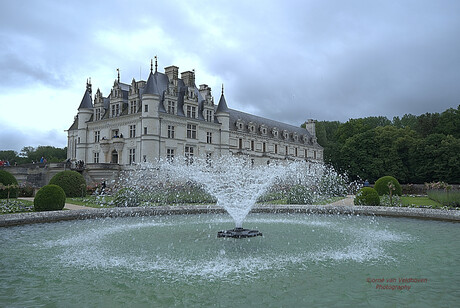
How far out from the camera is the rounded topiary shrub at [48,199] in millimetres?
15664

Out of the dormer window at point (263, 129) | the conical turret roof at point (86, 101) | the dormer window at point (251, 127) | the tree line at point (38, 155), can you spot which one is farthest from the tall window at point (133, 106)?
the tree line at point (38, 155)

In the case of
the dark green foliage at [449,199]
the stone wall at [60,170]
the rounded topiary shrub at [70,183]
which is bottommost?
the dark green foliage at [449,199]

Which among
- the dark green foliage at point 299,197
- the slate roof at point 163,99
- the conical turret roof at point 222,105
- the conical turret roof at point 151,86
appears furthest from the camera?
the conical turret roof at point 222,105

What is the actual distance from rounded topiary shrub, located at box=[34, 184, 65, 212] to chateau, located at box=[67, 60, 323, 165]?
757 inches

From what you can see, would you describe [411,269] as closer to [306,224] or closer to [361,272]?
[361,272]

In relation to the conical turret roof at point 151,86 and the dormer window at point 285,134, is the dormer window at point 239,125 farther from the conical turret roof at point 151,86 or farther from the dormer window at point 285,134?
the conical turret roof at point 151,86

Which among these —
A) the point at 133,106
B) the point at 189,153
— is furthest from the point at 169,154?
the point at 133,106

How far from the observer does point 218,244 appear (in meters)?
9.39

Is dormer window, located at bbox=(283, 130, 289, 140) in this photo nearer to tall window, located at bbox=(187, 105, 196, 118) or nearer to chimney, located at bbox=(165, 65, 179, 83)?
tall window, located at bbox=(187, 105, 196, 118)

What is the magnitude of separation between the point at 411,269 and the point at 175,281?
4386 mm

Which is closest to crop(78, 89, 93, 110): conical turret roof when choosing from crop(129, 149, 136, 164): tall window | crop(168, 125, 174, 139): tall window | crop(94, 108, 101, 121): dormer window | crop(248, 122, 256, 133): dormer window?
crop(94, 108, 101, 121): dormer window

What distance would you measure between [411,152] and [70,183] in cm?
4231

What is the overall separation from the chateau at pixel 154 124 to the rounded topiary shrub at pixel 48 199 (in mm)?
19235

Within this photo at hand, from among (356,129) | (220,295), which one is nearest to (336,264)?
(220,295)
